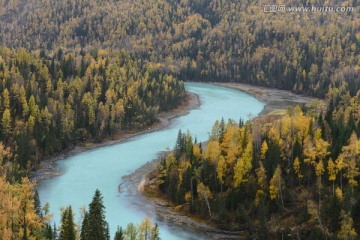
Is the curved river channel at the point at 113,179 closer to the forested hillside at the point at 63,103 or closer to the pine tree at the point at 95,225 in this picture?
the forested hillside at the point at 63,103

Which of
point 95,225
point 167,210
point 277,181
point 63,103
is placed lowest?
Answer: point 167,210

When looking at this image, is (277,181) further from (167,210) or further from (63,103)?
(63,103)

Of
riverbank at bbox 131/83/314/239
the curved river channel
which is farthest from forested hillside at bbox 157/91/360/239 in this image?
the curved river channel

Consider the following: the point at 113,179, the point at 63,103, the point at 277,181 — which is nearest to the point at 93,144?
the point at 63,103

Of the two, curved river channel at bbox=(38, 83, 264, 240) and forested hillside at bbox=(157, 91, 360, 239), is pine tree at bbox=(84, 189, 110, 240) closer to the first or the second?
curved river channel at bbox=(38, 83, 264, 240)

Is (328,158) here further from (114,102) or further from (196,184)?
(114,102)

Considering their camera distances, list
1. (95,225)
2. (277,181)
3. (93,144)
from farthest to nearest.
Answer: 1. (93,144)
2. (277,181)
3. (95,225)

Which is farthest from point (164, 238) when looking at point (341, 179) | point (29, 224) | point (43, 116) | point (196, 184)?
point (43, 116)

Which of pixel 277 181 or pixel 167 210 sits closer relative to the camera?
pixel 277 181
